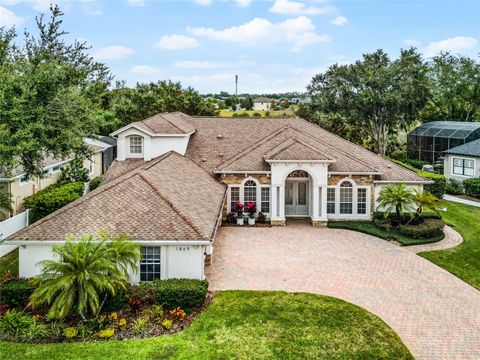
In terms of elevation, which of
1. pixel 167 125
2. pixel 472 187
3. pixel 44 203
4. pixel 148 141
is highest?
pixel 167 125

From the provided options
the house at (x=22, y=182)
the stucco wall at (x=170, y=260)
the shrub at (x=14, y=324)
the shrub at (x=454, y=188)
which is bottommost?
the shrub at (x=14, y=324)

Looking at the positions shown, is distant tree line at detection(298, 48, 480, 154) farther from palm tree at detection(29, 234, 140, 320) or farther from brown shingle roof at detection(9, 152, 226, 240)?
palm tree at detection(29, 234, 140, 320)

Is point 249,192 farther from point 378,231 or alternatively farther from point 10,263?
point 10,263

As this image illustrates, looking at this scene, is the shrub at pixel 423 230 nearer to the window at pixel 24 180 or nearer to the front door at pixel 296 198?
the front door at pixel 296 198

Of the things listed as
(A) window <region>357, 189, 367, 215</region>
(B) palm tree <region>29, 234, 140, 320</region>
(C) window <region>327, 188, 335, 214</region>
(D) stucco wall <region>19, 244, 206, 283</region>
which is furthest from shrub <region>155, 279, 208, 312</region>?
(A) window <region>357, 189, 367, 215</region>

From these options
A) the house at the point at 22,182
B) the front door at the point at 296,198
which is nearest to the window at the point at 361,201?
the front door at the point at 296,198

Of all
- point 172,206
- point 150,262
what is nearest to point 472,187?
point 172,206
